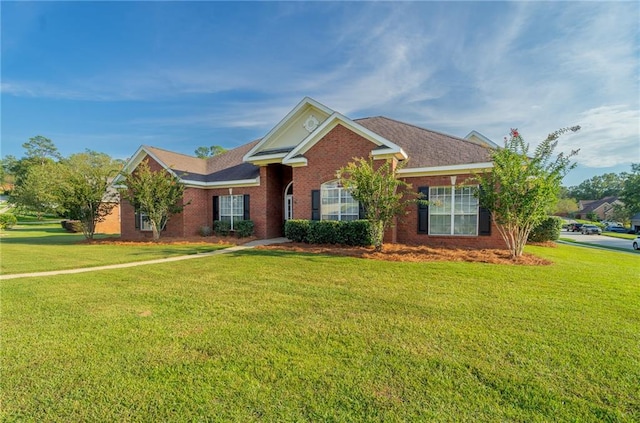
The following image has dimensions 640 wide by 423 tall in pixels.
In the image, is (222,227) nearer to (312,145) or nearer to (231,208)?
(231,208)

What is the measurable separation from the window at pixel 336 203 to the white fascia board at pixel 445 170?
2.70 metres

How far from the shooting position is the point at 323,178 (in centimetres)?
1405

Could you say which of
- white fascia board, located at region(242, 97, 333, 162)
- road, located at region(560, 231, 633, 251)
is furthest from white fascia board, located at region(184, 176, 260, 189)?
road, located at region(560, 231, 633, 251)

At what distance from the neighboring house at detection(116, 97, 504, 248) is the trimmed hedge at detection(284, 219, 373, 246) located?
3.37ft

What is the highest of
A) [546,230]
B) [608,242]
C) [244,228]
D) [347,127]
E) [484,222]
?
[347,127]

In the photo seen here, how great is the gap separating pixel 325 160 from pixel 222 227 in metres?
7.80

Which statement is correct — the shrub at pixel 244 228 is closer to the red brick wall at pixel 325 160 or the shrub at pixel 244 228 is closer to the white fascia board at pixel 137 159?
the red brick wall at pixel 325 160

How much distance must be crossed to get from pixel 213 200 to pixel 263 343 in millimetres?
15856

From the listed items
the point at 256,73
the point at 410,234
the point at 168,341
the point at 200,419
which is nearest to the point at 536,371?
the point at 200,419

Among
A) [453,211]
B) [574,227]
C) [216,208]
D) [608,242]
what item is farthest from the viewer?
[574,227]

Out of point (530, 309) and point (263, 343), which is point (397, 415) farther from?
point (530, 309)

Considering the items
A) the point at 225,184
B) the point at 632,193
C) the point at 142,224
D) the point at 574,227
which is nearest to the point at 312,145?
Result: the point at 225,184

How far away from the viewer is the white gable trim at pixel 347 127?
491 inches

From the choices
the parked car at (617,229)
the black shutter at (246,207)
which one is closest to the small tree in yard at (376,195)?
the black shutter at (246,207)
